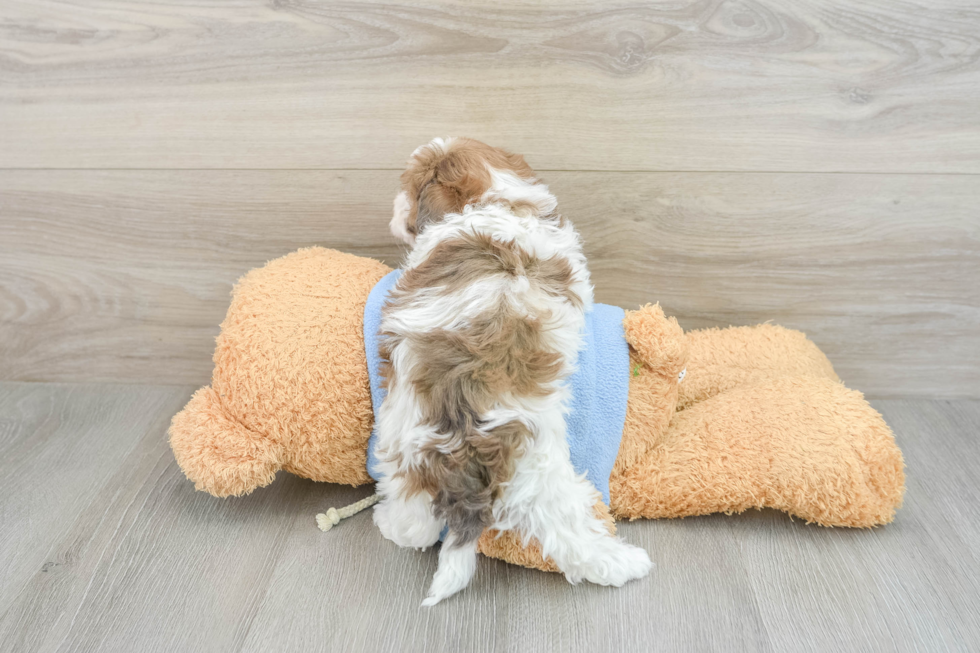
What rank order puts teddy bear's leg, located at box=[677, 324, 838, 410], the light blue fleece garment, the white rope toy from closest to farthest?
the light blue fleece garment, the white rope toy, teddy bear's leg, located at box=[677, 324, 838, 410]

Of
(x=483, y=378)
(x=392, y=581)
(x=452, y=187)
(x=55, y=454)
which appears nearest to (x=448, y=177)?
(x=452, y=187)

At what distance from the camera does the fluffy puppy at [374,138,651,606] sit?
722 mm

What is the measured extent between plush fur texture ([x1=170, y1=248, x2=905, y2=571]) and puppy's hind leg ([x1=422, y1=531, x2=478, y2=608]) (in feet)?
0.18

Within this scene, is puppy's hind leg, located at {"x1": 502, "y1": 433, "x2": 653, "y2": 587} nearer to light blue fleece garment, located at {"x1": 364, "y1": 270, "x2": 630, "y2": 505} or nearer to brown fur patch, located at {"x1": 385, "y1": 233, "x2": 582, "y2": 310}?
light blue fleece garment, located at {"x1": 364, "y1": 270, "x2": 630, "y2": 505}

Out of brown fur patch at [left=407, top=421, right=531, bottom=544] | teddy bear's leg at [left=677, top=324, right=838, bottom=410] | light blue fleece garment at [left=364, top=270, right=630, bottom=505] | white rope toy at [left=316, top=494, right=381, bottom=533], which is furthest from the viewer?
teddy bear's leg at [left=677, top=324, right=838, bottom=410]

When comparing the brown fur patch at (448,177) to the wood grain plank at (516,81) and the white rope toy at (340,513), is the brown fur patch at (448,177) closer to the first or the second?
the wood grain plank at (516,81)

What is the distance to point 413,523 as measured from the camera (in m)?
0.80

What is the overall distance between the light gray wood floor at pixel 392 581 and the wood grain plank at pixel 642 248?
259 mm

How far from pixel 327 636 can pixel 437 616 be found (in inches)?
5.2

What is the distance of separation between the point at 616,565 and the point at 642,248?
20.8 inches

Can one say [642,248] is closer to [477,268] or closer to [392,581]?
[477,268]

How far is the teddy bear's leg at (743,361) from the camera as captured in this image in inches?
41.2

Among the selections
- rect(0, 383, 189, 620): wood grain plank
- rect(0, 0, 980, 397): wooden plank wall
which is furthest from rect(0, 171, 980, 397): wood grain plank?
rect(0, 383, 189, 620): wood grain plank

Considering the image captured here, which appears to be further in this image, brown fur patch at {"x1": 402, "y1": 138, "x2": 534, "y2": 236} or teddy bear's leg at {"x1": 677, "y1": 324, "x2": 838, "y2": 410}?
teddy bear's leg at {"x1": 677, "y1": 324, "x2": 838, "y2": 410}
